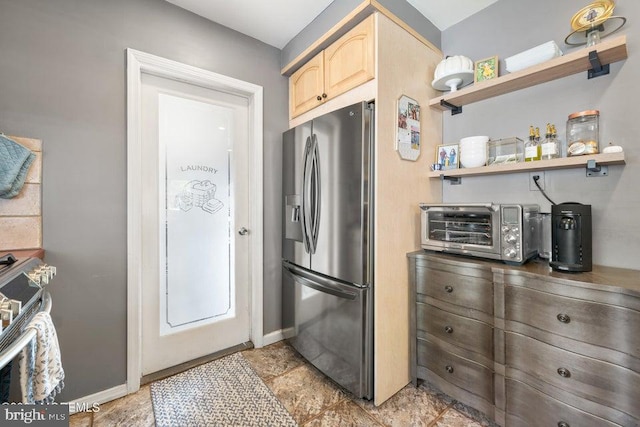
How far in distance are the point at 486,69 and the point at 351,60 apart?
87 centimetres

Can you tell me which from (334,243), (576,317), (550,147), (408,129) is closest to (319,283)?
(334,243)

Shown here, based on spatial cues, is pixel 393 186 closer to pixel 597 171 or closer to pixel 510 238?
pixel 510 238

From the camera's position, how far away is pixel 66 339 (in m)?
1.56

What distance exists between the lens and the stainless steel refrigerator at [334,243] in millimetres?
1581

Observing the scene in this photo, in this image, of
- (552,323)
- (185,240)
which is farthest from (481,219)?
(185,240)

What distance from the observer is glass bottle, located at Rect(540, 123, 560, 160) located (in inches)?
58.5

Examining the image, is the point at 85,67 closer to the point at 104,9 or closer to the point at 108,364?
the point at 104,9

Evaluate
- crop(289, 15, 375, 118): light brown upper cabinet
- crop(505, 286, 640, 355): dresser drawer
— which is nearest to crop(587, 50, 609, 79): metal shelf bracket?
crop(289, 15, 375, 118): light brown upper cabinet

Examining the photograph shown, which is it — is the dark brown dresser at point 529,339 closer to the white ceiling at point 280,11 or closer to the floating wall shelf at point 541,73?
the floating wall shelf at point 541,73

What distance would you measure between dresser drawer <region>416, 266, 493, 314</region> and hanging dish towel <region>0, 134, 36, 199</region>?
227 centimetres

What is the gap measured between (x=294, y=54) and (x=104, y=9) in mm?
1254

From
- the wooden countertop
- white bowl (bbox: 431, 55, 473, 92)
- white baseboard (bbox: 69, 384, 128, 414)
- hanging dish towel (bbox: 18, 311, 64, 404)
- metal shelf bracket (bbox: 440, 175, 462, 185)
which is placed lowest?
white baseboard (bbox: 69, 384, 128, 414)

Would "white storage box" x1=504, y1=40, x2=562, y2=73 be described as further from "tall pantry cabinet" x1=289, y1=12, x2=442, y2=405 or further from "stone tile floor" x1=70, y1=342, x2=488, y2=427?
"stone tile floor" x1=70, y1=342, x2=488, y2=427

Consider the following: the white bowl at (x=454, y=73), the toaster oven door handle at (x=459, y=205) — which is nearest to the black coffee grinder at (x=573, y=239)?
the toaster oven door handle at (x=459, y=205)
